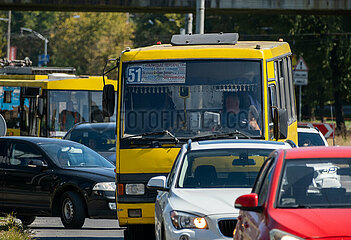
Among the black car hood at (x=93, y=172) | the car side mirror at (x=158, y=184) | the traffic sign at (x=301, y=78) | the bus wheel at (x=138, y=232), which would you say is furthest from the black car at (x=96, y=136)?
the car side mirror at (x=158, y=184)

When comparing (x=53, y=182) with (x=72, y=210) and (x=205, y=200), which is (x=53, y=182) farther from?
(x=205, y=200)

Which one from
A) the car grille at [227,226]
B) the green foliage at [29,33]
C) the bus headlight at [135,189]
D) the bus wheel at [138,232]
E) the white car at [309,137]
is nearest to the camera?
the car grille at [227,226]

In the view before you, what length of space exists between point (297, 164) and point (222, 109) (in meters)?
5.47

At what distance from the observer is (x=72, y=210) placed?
16.1m

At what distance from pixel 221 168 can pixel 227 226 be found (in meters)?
1.41

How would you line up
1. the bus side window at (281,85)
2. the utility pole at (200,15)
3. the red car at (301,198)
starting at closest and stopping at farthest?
1. the red car at (301,198)
2. the bus side window at (281,85)
3. the utility pole at (200,15)

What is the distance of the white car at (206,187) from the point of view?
9.77 meters

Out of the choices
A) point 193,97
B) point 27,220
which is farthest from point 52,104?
point 193,97

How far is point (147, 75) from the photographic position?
13.5 m

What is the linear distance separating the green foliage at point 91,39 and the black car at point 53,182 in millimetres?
66656

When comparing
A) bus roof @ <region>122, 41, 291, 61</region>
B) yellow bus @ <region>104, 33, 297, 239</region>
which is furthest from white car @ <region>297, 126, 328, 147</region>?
bus roof @ <region>122, 41, 291, 61</region>

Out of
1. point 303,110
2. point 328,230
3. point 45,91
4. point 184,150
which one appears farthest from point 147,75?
point 303,110

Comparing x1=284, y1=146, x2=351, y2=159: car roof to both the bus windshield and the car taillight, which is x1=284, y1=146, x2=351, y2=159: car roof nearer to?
the car taillight

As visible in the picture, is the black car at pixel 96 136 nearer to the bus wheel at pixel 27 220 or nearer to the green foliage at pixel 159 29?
the bus wheel at pixel 27 220
